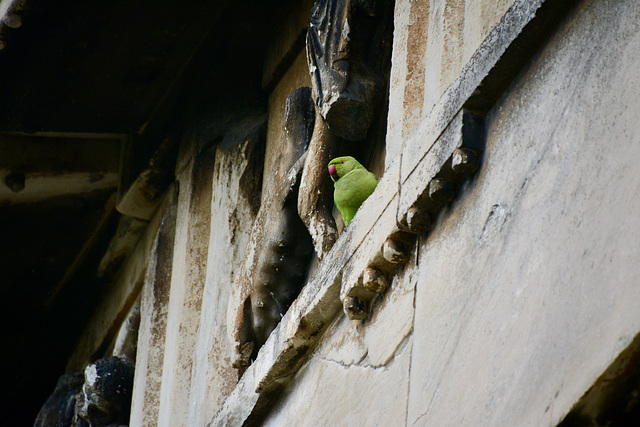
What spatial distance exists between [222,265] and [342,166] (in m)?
1.17

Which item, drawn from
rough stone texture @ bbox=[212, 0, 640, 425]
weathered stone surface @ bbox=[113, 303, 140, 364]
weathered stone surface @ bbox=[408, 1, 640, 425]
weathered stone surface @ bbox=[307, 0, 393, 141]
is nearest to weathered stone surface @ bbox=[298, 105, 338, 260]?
weathered stone surface @ bbox=[307, 0, 393, 141]

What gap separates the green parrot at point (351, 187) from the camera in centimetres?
326

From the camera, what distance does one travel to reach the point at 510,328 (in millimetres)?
2229

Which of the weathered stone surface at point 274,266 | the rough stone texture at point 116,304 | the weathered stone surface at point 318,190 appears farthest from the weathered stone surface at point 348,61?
the rough stone texture at point 116,304

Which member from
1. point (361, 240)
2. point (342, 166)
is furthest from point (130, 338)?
point (361, 240)

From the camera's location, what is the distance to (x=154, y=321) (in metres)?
5.04

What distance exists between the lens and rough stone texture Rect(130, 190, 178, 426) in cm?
479

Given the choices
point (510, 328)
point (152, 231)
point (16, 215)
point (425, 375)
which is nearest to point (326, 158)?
point (425, 375)

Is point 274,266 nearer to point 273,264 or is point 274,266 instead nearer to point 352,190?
point 273,264

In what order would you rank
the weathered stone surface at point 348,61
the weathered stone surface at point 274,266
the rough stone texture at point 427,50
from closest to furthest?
the rough stone texture at point 427,50 < the weathered stone surface at point 348,61 < the weathered stone surface at point 274,266

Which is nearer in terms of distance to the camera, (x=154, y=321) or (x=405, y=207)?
(x=405, y=207)

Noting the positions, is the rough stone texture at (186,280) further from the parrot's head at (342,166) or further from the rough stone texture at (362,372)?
the parrot's head at (342,166)

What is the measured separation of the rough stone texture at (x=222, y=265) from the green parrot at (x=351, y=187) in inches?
36.1

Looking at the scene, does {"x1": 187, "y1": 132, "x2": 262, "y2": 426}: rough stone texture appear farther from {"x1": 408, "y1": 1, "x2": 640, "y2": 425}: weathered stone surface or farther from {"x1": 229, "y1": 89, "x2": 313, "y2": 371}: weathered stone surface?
{"x1": 408, "y1": 1, "x2": 640, "y2": 425}: weathered stone surface
